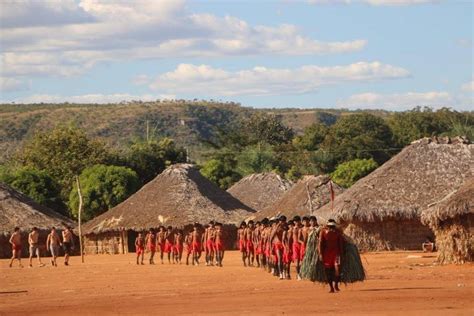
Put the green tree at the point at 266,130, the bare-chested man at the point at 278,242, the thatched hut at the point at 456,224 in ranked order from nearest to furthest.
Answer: the bare-chested man at the point at 278,242 < the thatched hut at the point at 456,224 < the green tree at the point at 266,130

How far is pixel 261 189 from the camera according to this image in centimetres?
6078

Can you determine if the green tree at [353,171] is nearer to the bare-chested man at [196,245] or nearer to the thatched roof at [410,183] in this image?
the thatched roof at [410,183]

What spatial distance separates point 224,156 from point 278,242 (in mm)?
51003

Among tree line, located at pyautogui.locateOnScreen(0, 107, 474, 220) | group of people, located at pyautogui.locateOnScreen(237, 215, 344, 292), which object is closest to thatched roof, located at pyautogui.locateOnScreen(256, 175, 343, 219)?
tree line, located at pyautogui.locateOnScreen(0, 107, 474, 220)

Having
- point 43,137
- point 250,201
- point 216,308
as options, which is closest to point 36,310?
point 216,308

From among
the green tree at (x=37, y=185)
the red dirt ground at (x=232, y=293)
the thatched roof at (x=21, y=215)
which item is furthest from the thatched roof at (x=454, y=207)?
the green tree at (x=37, y=185)

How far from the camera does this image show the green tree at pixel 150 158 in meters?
67.7

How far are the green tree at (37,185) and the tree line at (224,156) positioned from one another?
5 centimetres

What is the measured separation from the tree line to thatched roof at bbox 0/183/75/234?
22.3 feet

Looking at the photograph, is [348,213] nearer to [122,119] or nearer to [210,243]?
[210,243]

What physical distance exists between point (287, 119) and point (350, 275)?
120960 millimetres

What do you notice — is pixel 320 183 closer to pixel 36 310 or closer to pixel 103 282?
pixel 103 282

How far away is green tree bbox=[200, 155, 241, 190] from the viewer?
70.2 m

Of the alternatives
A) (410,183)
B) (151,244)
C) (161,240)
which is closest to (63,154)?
(161,240)
